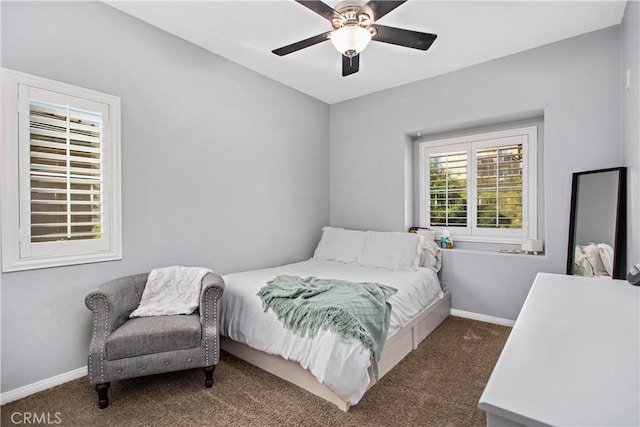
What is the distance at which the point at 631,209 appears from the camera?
2311 mm

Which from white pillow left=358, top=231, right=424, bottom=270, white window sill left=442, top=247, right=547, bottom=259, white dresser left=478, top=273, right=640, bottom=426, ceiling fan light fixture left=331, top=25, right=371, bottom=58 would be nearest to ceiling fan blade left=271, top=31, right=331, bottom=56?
ceiling fan light fixture left=331, top=25, right=371, bottom=58

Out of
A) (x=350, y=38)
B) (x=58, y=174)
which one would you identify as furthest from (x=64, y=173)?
(x=350, y=38)

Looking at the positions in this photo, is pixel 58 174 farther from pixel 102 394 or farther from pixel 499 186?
pixel 499 186

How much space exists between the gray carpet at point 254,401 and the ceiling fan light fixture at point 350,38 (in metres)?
2.28

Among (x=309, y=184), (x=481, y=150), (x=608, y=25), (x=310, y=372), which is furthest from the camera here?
(x=309, y=184)

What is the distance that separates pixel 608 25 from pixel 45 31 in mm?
4412

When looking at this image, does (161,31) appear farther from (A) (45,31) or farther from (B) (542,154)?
(B) (542,154)

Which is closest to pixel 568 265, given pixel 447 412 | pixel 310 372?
pixel 447 412

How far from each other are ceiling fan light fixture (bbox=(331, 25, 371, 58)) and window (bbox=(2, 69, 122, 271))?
1792mm

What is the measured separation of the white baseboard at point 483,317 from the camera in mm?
3301

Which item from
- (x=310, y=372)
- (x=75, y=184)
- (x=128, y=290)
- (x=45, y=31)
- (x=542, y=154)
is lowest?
(x=310, y=372)

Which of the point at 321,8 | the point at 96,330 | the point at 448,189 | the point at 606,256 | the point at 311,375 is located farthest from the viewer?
the point at 448,189

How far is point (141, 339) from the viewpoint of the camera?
6.47 ft

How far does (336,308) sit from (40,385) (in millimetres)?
2070
